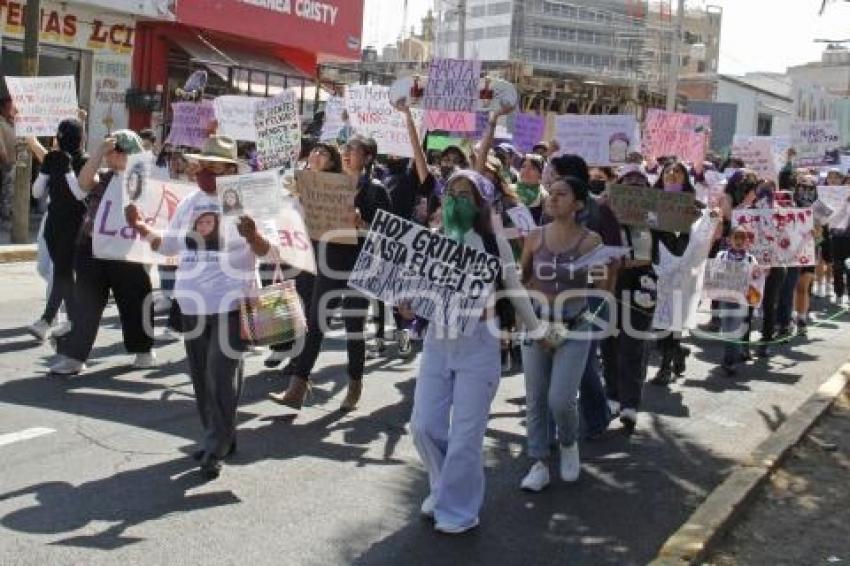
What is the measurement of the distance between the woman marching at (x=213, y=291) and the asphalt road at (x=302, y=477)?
1.07 feet

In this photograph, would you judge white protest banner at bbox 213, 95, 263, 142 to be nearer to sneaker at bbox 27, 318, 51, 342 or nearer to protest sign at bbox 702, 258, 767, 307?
sneaker at bbox 27, 318, 51, 342

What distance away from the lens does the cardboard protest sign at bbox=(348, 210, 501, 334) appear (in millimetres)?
5148

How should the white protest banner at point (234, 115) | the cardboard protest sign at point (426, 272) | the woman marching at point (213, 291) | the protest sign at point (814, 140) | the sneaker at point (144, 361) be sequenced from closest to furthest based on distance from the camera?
the cardboard protest sign at point (426, 272) → the woman marching at point (213, 291) → the sneaker at point (144, 361) → the white protest banner at point (234, 115) → the protest sign at point (814, 140)

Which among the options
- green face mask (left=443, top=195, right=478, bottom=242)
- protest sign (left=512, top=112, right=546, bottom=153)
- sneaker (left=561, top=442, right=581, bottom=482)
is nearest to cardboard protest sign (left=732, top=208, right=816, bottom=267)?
sneaker (left=561, top=442, right=581, bottom=482)

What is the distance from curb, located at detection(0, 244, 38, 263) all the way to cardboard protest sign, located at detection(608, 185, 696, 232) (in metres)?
9.52

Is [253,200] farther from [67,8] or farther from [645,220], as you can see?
[67,8]

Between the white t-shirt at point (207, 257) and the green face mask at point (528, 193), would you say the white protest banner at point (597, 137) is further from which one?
the white t-shirt at point (207, 257)

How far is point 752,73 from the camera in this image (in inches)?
3809

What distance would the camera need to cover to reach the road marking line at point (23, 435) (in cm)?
633

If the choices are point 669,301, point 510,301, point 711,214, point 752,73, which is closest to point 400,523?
point 510,301

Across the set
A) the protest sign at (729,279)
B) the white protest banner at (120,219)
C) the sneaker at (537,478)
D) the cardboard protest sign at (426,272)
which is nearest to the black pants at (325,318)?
the white protest banner at (120,219)

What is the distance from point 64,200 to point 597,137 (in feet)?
18.9

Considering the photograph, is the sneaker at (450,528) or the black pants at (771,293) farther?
the black pants at (771,293)

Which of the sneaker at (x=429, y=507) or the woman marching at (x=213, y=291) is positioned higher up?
the woman marching at (x=213, y=291)
